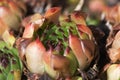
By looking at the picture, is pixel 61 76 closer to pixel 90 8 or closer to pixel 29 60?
pixel 29 60

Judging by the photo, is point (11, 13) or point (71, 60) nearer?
point (71, 60)

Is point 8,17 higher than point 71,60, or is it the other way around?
point 8,17

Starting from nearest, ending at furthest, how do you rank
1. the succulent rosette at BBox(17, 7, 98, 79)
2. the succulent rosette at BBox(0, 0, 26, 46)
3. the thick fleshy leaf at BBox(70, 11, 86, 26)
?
1. the succulent rosette at BBox(17, 7, 98, 79)
2. the thick fleshy leaf at BBox(70, 11, 86, 26)
3. the succulent rosette at BBox(0, 0, 26, 46)

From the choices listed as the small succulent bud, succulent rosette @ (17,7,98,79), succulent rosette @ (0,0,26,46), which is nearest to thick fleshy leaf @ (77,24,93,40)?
succulent rosette @ (17,7,98,79)

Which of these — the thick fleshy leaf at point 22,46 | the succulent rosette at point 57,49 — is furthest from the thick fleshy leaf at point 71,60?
the thick fleshy leaf at point 22,46

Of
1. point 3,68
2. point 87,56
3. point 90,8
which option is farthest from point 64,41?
point 90,8

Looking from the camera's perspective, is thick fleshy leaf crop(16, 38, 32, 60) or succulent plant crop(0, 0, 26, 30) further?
succulent plant crop(0, 0, 26, 30)

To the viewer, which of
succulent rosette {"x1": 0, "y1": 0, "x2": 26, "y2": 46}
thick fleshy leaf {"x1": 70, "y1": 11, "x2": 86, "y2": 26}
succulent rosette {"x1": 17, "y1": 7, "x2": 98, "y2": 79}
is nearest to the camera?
succulent rosette {"x1": 17, "y1": 7, "x2": 98, "y2": 79}

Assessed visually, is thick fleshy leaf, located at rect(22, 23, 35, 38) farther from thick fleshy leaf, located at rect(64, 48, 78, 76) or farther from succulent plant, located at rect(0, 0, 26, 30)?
succulent plant, located at rect(0, 0, 26, 30)

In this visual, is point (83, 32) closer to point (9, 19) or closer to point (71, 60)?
point (71, 60)

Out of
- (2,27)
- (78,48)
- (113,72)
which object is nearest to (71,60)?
(78,48)

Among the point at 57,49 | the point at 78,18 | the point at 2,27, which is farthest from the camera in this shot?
the point at 2,27
